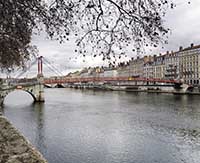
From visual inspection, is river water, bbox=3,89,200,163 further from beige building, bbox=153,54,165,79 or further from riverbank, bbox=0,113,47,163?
beige building, bbox=153,54,165,79

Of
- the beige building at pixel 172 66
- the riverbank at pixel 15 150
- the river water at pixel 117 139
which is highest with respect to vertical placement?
Result: the beige building at pixel 172 66

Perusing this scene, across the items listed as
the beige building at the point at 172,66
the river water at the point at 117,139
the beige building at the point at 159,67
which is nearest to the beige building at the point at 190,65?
the beige building at the point at 172,66

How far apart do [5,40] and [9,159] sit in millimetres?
1938

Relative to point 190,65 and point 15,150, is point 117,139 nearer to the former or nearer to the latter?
point 15,150

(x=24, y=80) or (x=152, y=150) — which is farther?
(x=24, y=80)

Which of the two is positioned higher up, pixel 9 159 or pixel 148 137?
pixel 9 159

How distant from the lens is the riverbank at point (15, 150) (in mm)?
2379

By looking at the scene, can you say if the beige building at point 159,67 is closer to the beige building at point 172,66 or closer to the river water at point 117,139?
the beige building at point 172,66

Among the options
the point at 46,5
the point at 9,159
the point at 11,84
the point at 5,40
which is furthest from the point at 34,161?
the point at 11,84

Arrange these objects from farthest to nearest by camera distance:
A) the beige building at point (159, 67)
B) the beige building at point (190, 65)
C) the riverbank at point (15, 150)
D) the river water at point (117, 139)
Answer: the beige building at point (159, 67)
the beige building at point (190, 65)
the river water at point (117, 139)
the riverbank at point (15, 150)

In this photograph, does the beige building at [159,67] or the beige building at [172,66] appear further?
the beige building at [159,67]

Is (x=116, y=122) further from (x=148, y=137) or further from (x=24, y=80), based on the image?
(x=24, y=80)

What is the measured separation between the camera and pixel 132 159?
32.5ft

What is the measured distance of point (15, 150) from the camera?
2.62m
